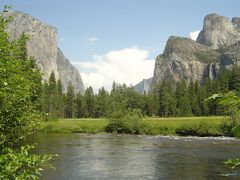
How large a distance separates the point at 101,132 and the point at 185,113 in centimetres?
5742

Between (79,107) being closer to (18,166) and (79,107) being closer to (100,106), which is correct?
(100,106)

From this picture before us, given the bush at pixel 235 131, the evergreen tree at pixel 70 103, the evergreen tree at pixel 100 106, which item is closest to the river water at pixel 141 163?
the bush at pixel 235 131


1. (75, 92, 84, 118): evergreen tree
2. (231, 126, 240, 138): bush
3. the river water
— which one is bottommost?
the river water

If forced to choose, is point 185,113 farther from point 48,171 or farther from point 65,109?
point 48,171

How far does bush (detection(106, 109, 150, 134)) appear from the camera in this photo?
85.6 metres

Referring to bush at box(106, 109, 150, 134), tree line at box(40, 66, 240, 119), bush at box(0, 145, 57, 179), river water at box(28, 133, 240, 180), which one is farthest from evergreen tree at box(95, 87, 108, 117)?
bush at box(0, 145, 57, 179)

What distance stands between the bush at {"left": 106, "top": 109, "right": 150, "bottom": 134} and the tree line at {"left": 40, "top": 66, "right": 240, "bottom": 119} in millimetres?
37731

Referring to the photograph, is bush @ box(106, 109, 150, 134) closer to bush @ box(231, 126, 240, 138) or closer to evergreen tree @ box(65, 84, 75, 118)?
evergreen tree @ box(65, 84, 75, 118)

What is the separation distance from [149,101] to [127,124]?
2580 inches

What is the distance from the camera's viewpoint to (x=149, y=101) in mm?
151750

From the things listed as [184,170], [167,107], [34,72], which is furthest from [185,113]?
[34,72]

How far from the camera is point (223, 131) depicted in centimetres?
7450

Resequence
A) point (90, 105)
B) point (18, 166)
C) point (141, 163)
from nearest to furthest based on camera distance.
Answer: point (18, 166)
point (141, 163)
point (90, 105)

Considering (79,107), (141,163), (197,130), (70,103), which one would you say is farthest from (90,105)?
(141,163)
